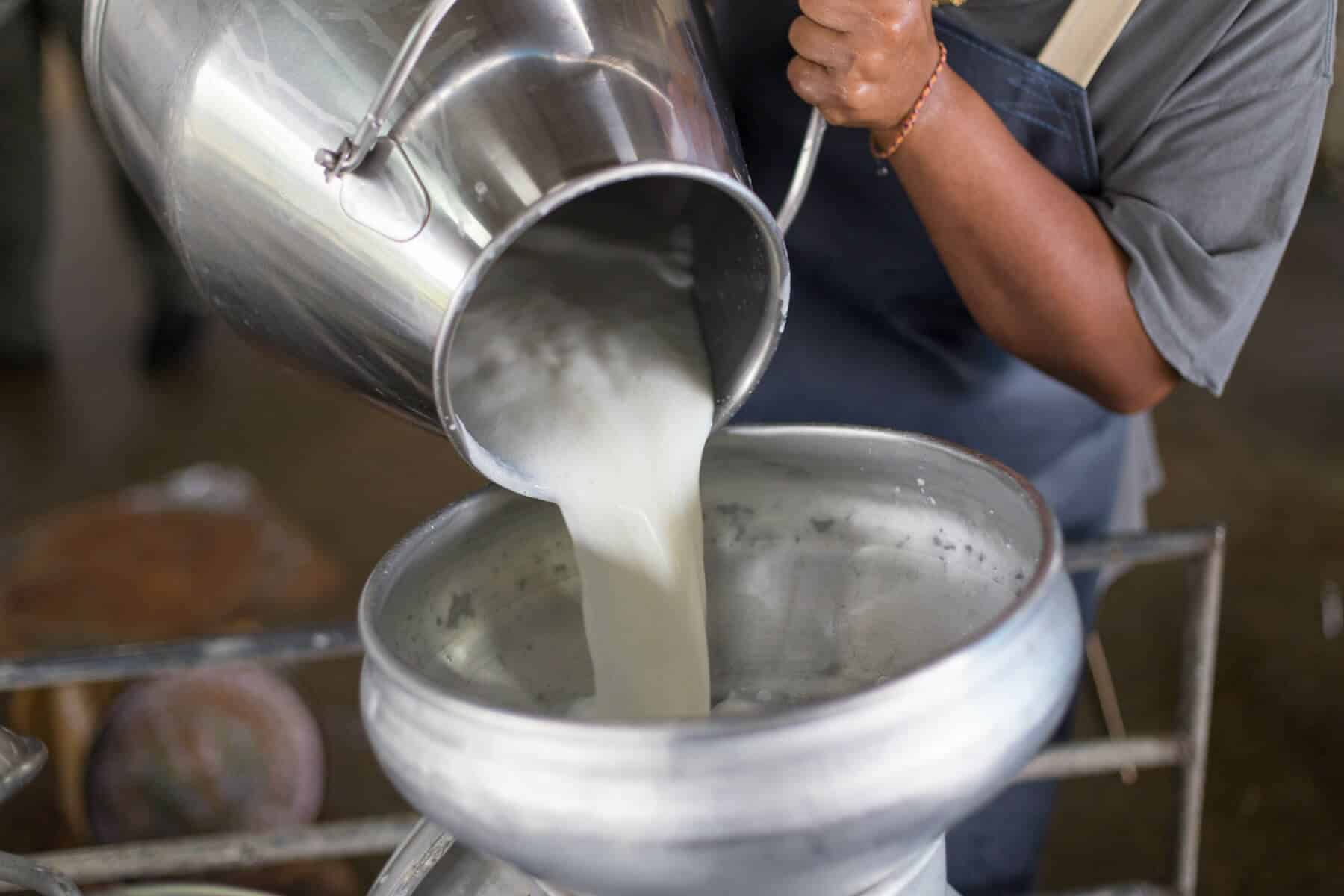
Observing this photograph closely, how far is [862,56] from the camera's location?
61cm

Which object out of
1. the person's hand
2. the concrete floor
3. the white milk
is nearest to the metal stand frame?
the white milk

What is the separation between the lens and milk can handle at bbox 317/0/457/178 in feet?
1.48

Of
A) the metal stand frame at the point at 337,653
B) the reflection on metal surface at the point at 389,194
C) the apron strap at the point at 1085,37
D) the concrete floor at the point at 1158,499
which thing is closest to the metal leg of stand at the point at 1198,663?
the metal stand frame at the point at 337,653

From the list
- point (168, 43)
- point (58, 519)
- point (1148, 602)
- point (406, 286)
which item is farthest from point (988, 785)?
point (1148, 602)

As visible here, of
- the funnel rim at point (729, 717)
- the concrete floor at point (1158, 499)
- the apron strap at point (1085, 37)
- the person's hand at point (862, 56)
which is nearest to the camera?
the funnel rim at point (729, 717)

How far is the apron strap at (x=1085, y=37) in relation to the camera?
28.3 inches

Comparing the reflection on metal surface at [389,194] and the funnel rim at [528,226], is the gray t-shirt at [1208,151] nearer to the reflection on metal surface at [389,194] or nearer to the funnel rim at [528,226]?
the funnel rim at [528,226]

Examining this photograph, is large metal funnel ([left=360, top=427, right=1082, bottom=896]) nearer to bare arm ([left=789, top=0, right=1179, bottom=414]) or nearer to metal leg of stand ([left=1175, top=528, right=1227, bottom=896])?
bare arm ([left=789, top=0, right=1179, bottom=414])

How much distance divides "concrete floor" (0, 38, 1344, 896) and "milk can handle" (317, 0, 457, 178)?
108 cm

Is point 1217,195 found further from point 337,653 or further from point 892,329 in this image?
point 337,653

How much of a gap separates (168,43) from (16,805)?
4.32ft

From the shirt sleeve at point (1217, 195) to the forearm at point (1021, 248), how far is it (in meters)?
0.02

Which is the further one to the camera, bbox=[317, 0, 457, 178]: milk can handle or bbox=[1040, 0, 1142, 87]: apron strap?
bbox=[1040, 0, 1142, 87]: apron strap

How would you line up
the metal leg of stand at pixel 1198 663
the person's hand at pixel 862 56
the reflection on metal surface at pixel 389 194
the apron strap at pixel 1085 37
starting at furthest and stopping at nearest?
the metal leg of stand at pixel 1198 663 → the apron strap at pixel 1085 37 → the person's hand at pixel 862 56 → the reflection on metal surface at pixel 389 194
